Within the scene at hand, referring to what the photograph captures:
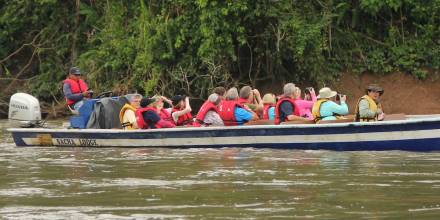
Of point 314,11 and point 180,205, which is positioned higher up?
point 314,11

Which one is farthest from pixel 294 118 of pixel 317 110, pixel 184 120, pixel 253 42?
pixel 253 42

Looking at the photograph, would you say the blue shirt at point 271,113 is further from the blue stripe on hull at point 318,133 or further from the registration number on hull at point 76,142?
the registration number on hull at point 76,142

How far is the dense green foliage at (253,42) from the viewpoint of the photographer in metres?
24.1

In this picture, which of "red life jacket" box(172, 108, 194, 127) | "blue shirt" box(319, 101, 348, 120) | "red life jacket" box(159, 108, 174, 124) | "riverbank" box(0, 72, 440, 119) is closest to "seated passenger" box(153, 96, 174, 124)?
"red life jacket" box(159, 108, 174, 124)

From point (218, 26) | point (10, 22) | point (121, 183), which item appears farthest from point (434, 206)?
point (10, 22)

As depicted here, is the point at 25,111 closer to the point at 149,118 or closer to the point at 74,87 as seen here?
the point at 74,87

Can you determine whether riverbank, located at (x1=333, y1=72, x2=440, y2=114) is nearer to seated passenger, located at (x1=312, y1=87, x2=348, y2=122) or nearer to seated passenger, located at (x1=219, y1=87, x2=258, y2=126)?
seated passenger, located at (x1=219, y1=87, x2=258, y2=126)

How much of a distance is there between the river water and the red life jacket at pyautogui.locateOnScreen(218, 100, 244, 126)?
0.86 metres

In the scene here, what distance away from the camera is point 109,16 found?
27094 millimetres

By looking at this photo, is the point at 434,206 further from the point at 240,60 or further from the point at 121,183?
the point at 240,60

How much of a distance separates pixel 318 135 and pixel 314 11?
9129 mm

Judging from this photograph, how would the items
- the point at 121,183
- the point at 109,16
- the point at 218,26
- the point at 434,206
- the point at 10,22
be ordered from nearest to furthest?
1. the point at 434,206
2. the point at 121,183
3. the point at 218,26
4. the point at 109,16
5. the point at 10,22

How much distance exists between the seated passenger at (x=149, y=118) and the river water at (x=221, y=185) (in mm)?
807

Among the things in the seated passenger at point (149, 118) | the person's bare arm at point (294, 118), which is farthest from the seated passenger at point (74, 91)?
the person's bare arm at point (294, 118)
